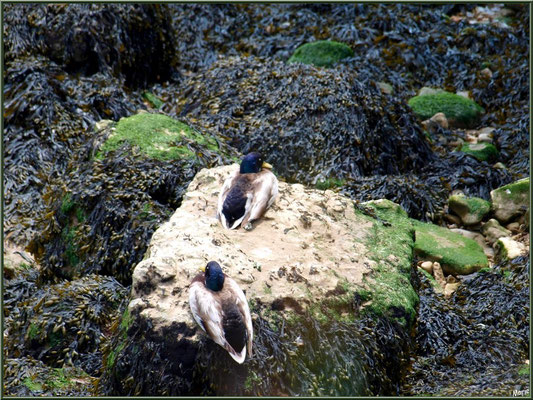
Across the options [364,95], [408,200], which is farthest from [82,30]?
[408,200]

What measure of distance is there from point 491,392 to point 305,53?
605 cm

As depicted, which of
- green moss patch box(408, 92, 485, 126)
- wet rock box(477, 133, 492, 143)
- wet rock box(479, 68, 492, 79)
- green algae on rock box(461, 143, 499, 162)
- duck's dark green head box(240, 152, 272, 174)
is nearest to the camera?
duck's dark green head box(240, 152, 272, 174)

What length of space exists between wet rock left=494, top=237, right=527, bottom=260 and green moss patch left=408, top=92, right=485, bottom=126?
2734mm

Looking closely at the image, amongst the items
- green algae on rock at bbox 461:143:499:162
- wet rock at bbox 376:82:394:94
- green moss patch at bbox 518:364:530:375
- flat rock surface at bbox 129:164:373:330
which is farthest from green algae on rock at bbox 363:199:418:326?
wet rock at bbox 376:82:394:94

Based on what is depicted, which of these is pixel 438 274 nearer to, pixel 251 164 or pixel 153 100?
pixel 251 164

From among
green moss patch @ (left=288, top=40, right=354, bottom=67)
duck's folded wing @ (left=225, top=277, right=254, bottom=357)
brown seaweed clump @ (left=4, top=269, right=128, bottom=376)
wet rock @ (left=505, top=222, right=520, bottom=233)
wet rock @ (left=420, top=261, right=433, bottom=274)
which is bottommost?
wet rock @ (left=505, top=222, right=520, bottom=233)

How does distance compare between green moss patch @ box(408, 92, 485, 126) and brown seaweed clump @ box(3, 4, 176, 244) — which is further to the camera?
green moss patch @ box(408, 92, 485, 126)

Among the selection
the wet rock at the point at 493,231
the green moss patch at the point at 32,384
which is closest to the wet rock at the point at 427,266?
the wet rock at the point at 493,231

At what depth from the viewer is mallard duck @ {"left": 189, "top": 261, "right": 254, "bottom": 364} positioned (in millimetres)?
4012

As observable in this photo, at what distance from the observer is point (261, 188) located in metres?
5.13

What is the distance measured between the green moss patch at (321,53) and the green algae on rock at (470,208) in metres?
3.10

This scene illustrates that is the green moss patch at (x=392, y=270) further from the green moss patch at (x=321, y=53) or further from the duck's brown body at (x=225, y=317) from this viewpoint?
the green moss patch at (x=321, y=53)

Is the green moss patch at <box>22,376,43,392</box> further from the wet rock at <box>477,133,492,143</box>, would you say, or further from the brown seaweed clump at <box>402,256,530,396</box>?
the wet rock at <box>477,133,492,143</box>

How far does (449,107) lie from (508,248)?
312 cm
